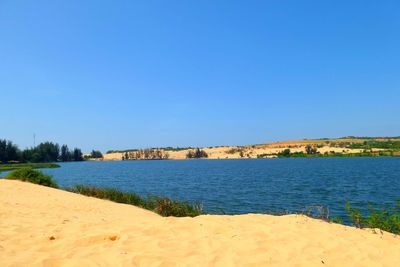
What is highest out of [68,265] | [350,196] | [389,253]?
[68,265]

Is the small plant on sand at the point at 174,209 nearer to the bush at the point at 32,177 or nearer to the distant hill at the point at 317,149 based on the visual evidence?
the bush at the point at 32,177

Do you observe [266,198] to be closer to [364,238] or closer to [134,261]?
[364,238]

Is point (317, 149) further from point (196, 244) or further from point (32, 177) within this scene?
point (196, 244)

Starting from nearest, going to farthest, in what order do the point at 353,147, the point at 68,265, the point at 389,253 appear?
the point at 68,265
the point at 389,253
the point at 353,147

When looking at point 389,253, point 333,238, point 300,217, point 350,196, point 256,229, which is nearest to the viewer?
point 389,253

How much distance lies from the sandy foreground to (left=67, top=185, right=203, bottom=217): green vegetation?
7.95 m

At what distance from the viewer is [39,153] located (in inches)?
5428

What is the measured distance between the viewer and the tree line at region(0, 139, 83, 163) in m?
116

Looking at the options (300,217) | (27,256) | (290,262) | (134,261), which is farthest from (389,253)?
(27,256)

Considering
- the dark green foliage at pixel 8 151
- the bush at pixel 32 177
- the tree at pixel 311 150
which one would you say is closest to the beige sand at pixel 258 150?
the tree at pixel 311 150

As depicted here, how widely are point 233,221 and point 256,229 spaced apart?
1.00 meters

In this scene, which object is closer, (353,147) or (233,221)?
(233,221)

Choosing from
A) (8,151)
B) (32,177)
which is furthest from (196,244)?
(8,151)

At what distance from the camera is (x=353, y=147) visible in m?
146
